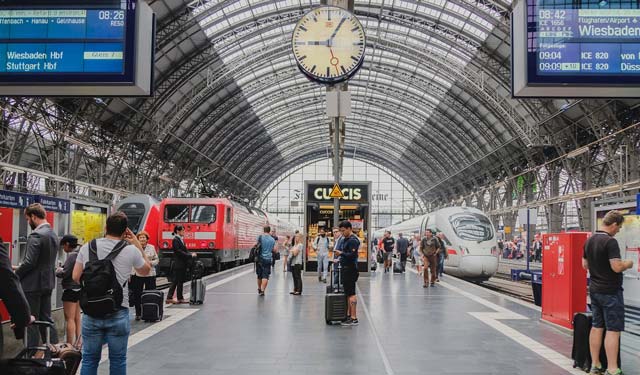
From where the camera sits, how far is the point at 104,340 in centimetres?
542

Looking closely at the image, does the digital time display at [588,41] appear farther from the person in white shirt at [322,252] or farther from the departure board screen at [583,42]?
the person in white shirt at [322,252]

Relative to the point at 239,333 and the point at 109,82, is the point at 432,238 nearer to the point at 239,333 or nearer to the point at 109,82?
the point at 239,333

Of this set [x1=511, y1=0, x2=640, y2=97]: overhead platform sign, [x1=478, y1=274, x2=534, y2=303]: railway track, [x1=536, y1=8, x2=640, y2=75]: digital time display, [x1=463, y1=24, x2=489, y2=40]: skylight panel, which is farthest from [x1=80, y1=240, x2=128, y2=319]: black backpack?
[x1=463, y1=24, x2=489, y2=40]: skylight panel

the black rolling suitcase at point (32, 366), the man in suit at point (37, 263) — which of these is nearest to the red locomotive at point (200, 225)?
the man in suit at point (37, 263)

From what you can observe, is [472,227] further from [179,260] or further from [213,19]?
[213,19]

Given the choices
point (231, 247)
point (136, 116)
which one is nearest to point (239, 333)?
point (231, 247)

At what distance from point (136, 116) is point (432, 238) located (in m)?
23.6

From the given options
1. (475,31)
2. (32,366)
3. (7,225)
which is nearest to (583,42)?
(32,366)

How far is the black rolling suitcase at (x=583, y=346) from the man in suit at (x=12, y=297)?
236 inches

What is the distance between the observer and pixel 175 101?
39500 millimetres

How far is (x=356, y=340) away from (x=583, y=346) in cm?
315

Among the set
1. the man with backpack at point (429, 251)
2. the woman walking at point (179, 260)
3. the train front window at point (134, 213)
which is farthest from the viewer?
A: the train front window at point (134, 213)

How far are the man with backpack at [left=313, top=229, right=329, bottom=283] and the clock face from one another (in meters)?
9.31

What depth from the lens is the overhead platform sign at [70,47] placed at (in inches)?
326
